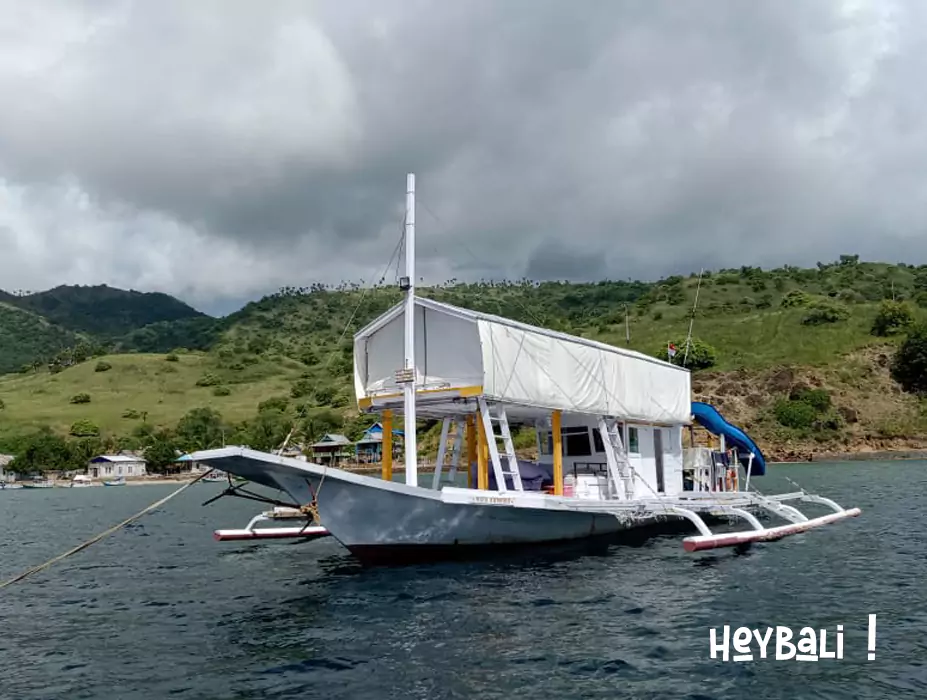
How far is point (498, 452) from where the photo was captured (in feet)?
80.0

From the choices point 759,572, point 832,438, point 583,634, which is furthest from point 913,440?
point 583,634

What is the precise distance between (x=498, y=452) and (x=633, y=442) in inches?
262

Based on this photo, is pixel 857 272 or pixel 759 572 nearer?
pixel 759 572

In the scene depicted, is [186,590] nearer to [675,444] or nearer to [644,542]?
[644,542]

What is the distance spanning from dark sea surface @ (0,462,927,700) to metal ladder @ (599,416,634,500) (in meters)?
2.11

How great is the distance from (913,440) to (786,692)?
84.9m

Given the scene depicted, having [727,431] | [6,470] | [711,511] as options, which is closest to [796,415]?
[727,431]

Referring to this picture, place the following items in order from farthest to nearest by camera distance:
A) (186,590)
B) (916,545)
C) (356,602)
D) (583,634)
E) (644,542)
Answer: (644,542) < (916,545) < (186,590) < (356,602) < (583,634)

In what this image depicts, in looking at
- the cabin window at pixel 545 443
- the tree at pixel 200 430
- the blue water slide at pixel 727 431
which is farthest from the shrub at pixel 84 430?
the blue water slide at pixel 727 431

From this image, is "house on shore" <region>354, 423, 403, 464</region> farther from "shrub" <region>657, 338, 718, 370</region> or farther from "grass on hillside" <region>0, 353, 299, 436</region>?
"shrub" <region>657, 338, 718, 370</region>

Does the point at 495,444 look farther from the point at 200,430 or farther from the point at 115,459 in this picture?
the point at 200,430

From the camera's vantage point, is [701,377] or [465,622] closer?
[465,622]

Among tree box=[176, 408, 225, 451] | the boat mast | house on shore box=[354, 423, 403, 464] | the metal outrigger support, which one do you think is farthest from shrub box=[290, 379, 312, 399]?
the boat mast

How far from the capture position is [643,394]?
27.9 metres
